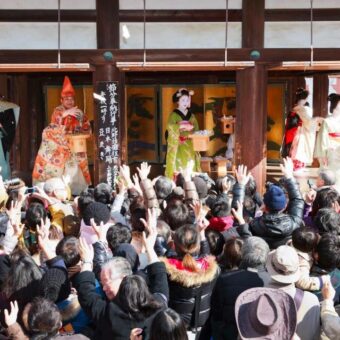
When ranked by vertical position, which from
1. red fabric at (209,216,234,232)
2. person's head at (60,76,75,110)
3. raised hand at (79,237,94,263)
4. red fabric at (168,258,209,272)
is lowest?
red fabric at (168,258,209,272)

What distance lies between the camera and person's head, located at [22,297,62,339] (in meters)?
3.58

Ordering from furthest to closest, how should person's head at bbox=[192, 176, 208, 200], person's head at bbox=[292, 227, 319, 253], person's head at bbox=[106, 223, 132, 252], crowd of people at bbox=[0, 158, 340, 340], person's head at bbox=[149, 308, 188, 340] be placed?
person's head at bbox=[192, 176, 208, 200]
person's head at bbox=[106, 223, 132, 252]
person's head at bbox=[292, 227, 319, 253]
crowd of people at bbox=[0, 158, 340, 340]
person's head at bbox=[149, 308, 188, 340]

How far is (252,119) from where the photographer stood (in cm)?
1014

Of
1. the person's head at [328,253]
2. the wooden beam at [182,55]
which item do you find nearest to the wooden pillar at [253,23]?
the wooden beam at [182,55]

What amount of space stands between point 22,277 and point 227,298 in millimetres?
1351

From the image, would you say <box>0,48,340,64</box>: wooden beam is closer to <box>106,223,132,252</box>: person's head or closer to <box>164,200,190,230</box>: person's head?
<box>164,200,190,230</box>: person's head

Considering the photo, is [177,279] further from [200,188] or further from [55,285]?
[200,188]

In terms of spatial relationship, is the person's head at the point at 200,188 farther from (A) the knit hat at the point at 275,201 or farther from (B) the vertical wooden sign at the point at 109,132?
(B) the vertical wooden sign at the point at 109,132

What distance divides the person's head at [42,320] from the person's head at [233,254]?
4.73 feet

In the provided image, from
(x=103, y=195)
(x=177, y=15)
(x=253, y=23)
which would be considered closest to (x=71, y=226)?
(x=103, y=195)

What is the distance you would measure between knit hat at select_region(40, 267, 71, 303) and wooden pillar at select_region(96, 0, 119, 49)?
6298mm

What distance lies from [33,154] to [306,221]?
27.9 feet

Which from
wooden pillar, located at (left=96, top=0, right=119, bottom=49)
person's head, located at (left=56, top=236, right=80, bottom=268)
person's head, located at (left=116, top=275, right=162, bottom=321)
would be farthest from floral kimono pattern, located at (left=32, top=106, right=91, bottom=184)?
person's head, located at (left=116, top=275, right=162, bottom=321)

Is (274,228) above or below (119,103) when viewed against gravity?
below
